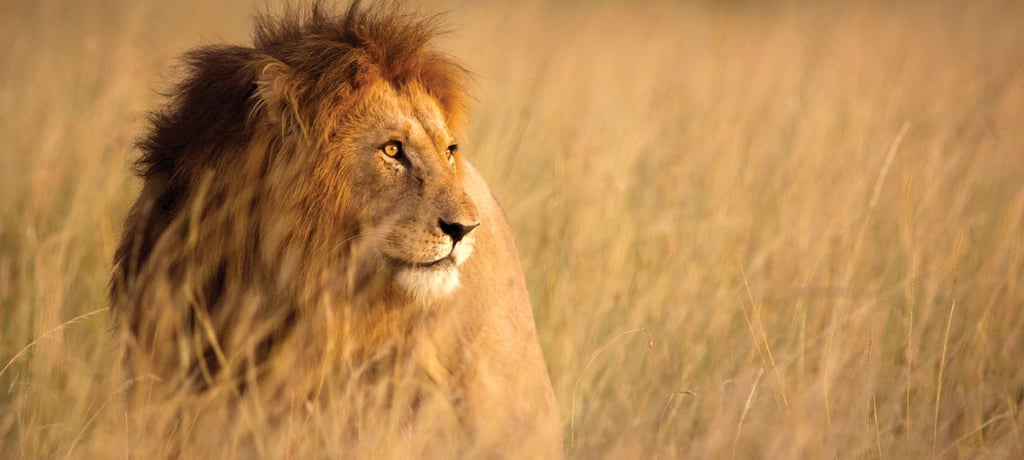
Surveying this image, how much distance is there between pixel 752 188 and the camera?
647 cm

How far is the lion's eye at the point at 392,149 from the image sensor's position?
3.21 metres

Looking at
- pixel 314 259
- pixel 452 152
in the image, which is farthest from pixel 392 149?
pixel 314 259

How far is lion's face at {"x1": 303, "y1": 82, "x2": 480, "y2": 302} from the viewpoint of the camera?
9.98ft

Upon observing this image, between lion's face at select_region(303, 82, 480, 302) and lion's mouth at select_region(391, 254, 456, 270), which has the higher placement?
lion's face at select_region(303, 82, 480, 302)

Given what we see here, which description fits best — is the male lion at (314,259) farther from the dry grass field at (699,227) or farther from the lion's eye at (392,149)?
the dry grass field at (699,227)

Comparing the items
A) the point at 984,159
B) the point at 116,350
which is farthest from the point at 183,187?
the point at 984,159

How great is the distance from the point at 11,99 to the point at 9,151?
0.99 metres

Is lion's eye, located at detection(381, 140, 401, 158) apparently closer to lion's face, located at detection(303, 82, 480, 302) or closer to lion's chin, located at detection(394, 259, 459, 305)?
lion's face, located at detection(303, 82, 480, 302)

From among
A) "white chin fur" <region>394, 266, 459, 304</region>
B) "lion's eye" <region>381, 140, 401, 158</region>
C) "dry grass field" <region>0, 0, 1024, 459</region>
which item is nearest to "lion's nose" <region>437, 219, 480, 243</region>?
"white chin fur" <region>394, 266, 459, 304</region>

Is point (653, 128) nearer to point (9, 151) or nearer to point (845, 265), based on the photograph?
point (845, 265)

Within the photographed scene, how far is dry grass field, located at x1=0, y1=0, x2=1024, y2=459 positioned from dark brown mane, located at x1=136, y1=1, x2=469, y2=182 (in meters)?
0.69

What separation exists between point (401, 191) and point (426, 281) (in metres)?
0.29

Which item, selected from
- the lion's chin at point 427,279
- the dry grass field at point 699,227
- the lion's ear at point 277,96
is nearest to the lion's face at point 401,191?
the lion's chin at point 427,279

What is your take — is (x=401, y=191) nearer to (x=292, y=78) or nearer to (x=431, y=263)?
(x=431, y=263)
